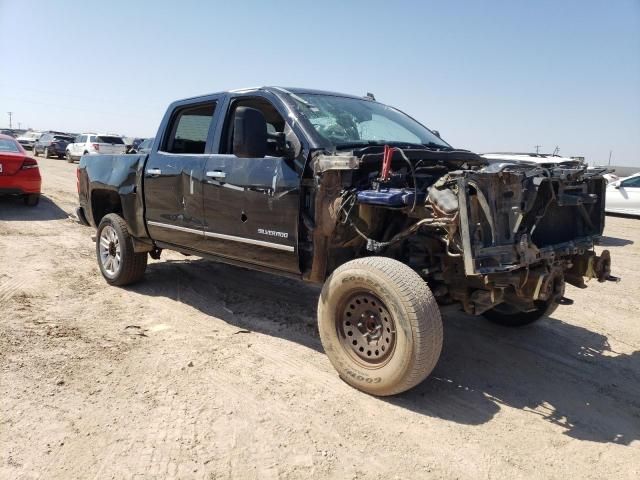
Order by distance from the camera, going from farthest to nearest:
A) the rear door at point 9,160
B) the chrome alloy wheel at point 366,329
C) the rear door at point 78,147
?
1. the rear door at point 78,147
2. the rear door at point 9,160
3. the chrome alloy wheel at point 366,329

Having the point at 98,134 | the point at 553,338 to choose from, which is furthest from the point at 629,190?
the point at 98,134

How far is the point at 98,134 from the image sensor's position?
25.7 m

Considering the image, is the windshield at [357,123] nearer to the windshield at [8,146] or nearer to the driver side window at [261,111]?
the driver side window at [261,111]

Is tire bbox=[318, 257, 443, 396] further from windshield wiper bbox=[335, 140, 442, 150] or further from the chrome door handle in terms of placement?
the chrome door handle

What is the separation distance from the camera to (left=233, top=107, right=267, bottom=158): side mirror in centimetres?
377

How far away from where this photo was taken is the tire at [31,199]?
11016mm

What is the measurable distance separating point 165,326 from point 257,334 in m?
0.87

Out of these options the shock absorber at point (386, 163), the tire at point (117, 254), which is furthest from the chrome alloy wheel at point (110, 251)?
the shock absorber at point (386, 163)

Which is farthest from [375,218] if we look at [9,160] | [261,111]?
[9,160]

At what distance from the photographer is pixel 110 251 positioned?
6.06m

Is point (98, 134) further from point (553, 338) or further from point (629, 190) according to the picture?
point (553, 338)

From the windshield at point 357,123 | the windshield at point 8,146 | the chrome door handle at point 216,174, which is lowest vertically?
the chrome door handle at point 216,174

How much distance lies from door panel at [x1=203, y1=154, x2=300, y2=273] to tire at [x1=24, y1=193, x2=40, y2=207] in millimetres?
8138

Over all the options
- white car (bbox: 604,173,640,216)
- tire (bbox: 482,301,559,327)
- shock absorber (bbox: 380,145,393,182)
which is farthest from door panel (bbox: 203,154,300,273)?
white car (bbox: 604,173,640,216)
